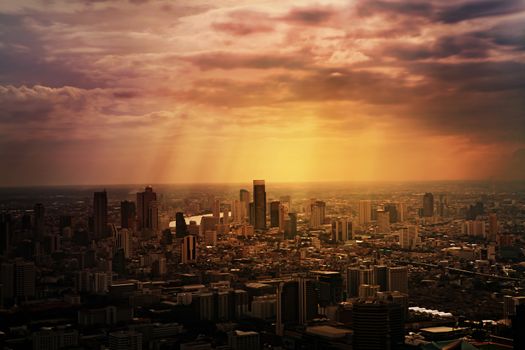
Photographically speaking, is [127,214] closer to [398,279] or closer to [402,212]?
[398,279]

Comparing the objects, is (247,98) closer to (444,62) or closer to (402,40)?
(402,40)

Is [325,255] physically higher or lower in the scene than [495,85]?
lower

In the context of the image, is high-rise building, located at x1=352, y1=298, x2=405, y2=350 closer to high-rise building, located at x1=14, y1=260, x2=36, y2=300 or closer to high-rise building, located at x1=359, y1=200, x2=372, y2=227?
high-rise building, located at x1=359, y1=200, x2=372, y2=227

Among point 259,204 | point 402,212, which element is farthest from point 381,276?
point 259,204

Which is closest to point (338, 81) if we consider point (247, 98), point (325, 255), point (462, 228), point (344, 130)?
point (344, 130)

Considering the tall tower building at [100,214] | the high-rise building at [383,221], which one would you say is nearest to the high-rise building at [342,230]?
the high-rise building at [383,221]

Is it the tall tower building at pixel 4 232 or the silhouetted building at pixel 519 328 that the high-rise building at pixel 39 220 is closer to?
the tall tower building at pixel 4 232
